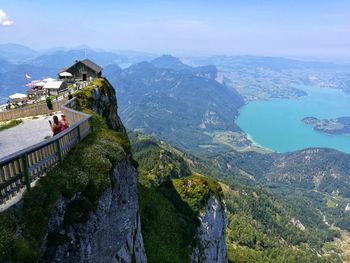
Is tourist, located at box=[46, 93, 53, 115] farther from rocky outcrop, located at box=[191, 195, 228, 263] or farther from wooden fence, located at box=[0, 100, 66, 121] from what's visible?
rocky outcrop, located at box=[191, 195, 228, 263]

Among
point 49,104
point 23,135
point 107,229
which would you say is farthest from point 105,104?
point 107,229

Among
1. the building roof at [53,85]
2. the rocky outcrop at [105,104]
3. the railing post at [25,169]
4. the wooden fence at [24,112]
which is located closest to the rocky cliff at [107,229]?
the railing post at [25,169]

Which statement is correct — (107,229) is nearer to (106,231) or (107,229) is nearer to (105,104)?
(106,231)

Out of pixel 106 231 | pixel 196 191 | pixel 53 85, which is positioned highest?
pixel 106 231

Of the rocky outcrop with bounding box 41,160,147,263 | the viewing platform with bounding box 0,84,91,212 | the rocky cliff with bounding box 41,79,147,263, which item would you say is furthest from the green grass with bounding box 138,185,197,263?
the viewing platform with bounding box 0,84,91,212

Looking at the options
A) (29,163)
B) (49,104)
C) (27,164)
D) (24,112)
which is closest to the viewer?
(27,164)

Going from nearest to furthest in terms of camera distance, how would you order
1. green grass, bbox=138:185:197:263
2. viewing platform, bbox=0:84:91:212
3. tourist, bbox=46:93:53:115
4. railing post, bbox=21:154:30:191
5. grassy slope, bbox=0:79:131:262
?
grassy slope, bbox=0:79:131:262, viewing platform, bbox=0:84:91:212, railing post, bbox=21:154:30:191, tourist, bbox=46:93:53:115, green grass, bbox=138:185:197:263

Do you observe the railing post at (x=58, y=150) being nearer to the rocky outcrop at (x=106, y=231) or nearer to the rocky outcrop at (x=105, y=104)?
the rocky outcrop at (x=106, y=231)
